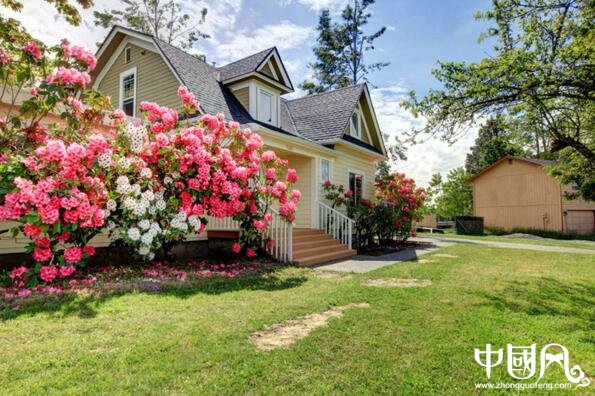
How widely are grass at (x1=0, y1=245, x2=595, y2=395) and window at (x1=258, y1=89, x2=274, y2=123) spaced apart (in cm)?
758

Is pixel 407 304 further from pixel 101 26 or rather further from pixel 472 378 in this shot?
pixel 101 26

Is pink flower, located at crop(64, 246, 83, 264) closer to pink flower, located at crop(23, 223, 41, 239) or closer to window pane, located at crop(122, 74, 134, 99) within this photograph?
pink flower, located at crop(23, 223, 41, 239)

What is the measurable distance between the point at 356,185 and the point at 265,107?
5160 millimetres

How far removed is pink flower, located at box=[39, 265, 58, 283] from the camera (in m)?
4.61

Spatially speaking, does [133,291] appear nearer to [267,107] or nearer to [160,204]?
[160,204]

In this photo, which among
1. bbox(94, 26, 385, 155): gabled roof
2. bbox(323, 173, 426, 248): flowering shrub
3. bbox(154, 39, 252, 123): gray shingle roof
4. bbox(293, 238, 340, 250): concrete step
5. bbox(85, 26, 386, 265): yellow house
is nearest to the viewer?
bbox(293, 238, 340, 250): concrete step

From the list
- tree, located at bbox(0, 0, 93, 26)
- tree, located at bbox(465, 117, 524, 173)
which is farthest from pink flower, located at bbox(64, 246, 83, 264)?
tree, located at bbox(465, 117, 524, 173)

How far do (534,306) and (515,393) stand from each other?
2726mm

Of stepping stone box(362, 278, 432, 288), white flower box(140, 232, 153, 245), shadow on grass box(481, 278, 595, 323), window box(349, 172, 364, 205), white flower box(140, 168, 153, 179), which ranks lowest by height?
shadow on grass box(481, 278, 595, 323)

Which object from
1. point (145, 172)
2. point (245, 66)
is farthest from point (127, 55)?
point (145, 172)

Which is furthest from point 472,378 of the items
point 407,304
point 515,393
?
point 407,304

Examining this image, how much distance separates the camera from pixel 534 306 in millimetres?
4512

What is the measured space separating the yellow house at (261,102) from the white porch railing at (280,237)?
0.91 meters

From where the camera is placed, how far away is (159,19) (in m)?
22.0
